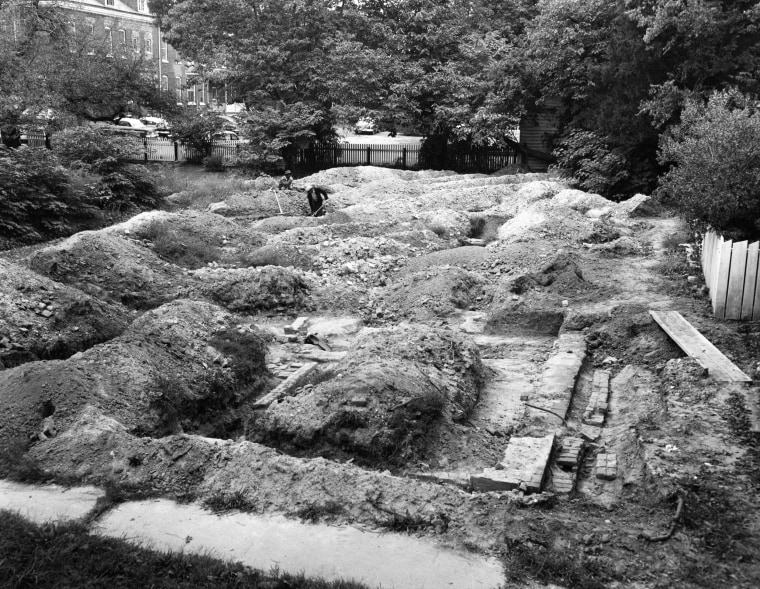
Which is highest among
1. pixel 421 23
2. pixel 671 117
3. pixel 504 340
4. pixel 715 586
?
pixel 421 23

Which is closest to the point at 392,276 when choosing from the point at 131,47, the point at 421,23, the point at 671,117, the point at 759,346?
the point at 759,346

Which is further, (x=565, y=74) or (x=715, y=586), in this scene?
(x=565, y=74)

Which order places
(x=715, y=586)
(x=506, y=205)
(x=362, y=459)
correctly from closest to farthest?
(x=715, y=586) < (x=362, y=459) < (x=506, y=205)

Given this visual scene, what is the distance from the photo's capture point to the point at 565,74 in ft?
80.4

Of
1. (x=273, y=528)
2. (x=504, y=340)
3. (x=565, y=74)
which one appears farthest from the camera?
(x=565, y=74)

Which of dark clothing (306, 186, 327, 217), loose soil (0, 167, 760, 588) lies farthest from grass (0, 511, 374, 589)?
dark clothing (306, 186, 327, 217)

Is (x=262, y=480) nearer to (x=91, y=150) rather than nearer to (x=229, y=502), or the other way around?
(x=229, y=502)

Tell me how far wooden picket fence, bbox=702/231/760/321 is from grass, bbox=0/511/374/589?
7.81 metres

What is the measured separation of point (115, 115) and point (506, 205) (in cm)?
1975

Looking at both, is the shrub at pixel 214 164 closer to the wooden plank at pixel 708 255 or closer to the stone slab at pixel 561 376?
the wooden plank at pixel 708 255

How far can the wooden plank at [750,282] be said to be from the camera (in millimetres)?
9859

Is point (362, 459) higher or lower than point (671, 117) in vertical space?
lower

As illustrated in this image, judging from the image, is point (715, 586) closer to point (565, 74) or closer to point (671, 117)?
point (671, 117)

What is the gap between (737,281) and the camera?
10.2m
